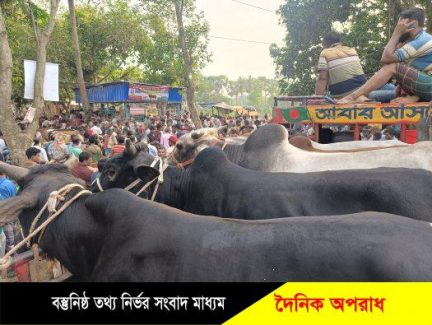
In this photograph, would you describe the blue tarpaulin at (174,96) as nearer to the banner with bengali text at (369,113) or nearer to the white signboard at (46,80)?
the white signboard at (46,80)

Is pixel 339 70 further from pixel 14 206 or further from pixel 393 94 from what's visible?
pixel 14 206

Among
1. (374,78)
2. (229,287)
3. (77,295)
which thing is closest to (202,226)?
(229,287)

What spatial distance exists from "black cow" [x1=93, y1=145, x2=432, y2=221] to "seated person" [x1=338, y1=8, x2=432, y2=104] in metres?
1.85

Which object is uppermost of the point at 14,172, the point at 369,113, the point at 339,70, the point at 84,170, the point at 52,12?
the point at 52,12

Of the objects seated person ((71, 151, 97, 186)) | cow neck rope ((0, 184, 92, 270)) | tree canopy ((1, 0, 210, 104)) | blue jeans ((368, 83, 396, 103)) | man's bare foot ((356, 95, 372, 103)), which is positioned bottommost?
seated person ((71, 151, 97, 186))

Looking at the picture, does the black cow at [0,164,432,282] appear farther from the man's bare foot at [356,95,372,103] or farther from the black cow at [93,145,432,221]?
the man's bare foot at [356,95,372,103]

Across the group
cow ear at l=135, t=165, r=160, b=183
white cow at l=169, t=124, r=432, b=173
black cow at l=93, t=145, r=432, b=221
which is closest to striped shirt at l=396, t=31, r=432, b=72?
white cow at l=169, t=124, r=432, b=173

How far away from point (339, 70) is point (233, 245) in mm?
4363

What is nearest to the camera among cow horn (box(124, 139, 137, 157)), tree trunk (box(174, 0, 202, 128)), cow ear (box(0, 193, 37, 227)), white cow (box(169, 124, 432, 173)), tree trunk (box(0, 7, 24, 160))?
cow ear (box(0, 193, 37, 227))

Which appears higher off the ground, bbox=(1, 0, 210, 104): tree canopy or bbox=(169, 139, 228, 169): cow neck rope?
bbox=(1, 0, 210, 104): tree canopy

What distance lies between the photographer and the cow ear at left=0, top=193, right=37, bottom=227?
8.03ft

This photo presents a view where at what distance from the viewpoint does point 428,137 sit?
4.39 meters

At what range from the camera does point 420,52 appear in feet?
15.4

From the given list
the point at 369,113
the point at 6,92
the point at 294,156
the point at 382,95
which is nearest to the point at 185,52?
the point at 6,92
